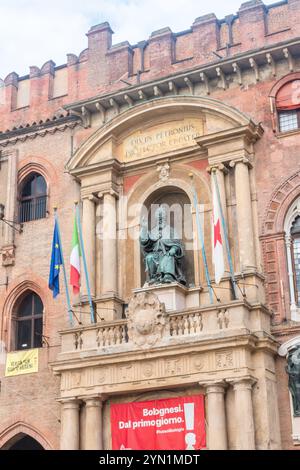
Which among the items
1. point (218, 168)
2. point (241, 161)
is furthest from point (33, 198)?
point (241, 161)

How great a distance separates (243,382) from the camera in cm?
1833

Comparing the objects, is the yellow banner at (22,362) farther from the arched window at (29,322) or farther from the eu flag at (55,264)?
the eu flag at (55,264)

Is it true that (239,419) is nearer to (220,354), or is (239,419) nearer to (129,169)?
(220,354)

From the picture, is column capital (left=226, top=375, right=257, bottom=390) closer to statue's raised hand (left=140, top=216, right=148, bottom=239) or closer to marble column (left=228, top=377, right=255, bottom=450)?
marble column (left=228, top=377, right=255, bottom=450)

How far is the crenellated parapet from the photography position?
22016 millimetres

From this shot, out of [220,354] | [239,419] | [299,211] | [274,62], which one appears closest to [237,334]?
[220,354]

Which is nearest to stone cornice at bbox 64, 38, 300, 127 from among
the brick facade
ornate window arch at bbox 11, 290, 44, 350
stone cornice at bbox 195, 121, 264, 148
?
the brick facade

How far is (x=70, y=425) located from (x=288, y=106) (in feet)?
31.7

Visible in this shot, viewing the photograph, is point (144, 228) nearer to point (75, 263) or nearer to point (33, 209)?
point (75, 263)

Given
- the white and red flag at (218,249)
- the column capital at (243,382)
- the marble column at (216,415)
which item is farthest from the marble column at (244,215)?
the marble column at (216,415)

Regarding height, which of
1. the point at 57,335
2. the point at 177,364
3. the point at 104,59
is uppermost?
the point at 104,59

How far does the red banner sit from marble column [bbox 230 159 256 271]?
3488 millimetres

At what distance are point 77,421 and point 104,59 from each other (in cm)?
1074

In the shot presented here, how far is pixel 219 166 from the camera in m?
21.2
